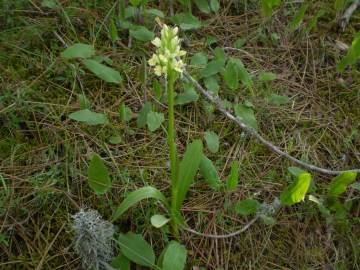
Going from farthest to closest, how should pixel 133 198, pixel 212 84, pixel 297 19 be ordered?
pixel 297 19, pixel 212 84, pixel 133 198

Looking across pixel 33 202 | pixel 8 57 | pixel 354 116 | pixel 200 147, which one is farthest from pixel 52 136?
pixel 354 116

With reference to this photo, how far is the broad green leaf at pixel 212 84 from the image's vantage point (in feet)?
7.00

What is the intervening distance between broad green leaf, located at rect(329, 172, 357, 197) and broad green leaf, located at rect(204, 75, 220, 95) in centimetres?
70

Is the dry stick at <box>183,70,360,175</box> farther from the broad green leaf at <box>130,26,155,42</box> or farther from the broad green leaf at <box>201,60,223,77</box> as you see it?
the broad green leaf at <box>130,26,155,42</box>

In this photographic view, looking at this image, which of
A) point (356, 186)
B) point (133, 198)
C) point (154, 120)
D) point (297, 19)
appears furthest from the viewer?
point (297, 19)

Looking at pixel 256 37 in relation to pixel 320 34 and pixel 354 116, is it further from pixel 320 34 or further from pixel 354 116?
pixel 354 116

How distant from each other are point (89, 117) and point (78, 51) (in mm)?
362

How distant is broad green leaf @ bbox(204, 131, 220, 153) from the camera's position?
1.93m

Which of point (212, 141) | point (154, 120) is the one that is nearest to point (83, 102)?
point (154, 120)

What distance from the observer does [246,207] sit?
1.75 m

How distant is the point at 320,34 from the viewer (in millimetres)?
2502

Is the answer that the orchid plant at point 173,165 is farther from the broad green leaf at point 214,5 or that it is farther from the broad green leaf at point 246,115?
the broad green leaf at point 214,5

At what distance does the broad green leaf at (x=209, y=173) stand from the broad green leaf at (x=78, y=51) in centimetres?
78

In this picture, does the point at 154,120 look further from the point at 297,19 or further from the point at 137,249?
the point at 297,19
